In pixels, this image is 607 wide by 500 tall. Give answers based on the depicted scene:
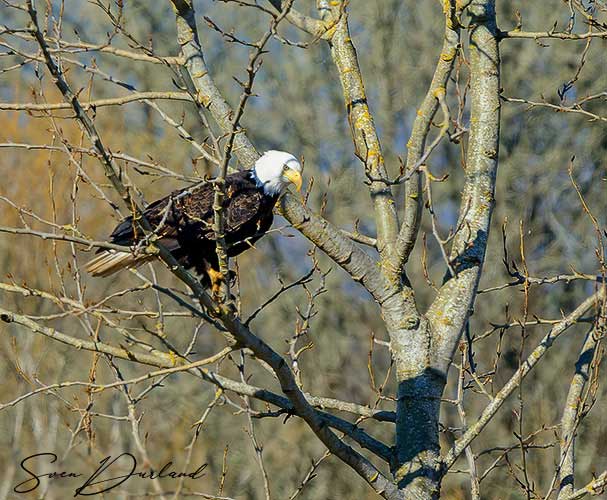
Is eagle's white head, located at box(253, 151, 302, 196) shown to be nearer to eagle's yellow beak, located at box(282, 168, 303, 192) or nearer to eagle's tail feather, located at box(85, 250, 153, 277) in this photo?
eagle's yellow beak, located at box(282, 168, 303, 192)

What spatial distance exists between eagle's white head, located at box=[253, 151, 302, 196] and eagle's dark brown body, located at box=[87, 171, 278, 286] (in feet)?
0.14

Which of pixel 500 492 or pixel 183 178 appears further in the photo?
pixel 500 492

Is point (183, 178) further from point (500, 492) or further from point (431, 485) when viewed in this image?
point (500, 492)

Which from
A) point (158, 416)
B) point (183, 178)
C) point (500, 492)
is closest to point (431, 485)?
point (183, 178)

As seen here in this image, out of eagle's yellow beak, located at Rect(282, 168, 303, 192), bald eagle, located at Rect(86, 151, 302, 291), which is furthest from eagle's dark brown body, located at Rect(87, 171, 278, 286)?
eagle's yellow beak, located at Rect(282, 168, 303, 192)

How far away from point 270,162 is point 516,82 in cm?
788

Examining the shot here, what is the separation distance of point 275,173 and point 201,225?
559mm

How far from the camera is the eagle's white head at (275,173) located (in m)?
5.78

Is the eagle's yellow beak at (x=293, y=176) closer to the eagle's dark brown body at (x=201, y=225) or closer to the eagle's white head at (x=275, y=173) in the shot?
the eagle's white head at (x=275, y=173)

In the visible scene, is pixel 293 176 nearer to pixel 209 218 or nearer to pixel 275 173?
pixel 275 173

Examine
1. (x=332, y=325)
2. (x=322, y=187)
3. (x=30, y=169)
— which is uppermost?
(x=30, y=169)

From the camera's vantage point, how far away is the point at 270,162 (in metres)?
5.90

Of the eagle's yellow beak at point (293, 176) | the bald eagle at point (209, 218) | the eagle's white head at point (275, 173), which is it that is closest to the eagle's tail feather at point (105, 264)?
the bald eagle at point (209, 218)

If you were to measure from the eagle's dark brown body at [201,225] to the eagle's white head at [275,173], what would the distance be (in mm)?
43
